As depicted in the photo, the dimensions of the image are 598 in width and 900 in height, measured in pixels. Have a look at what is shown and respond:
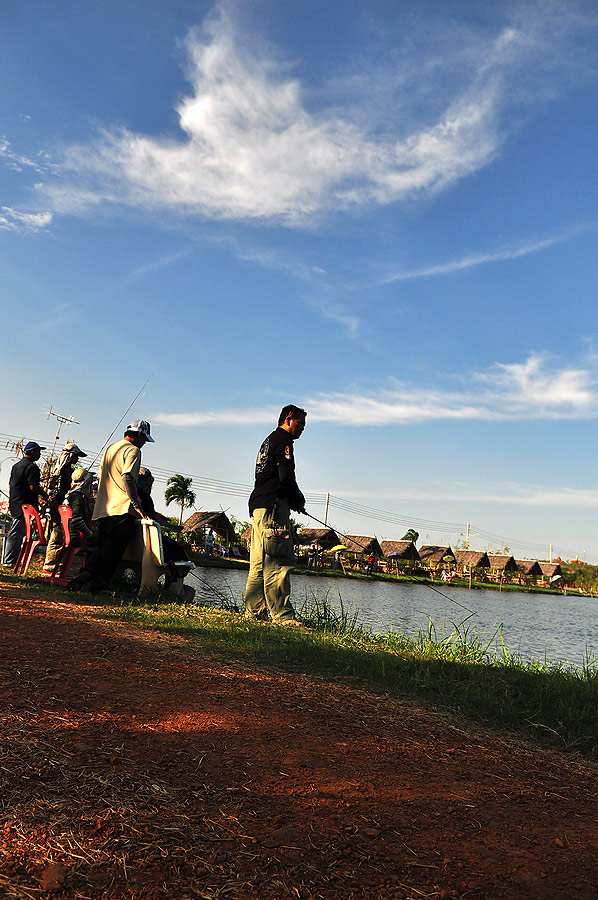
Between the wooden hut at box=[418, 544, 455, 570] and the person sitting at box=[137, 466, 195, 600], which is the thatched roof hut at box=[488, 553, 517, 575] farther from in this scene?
the person sitting at box=[137, 466, 195, 600]

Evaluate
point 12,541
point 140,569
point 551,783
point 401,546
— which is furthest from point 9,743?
point 401,546

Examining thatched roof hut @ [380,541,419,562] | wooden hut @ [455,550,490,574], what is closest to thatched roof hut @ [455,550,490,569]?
wooden hut @ [455,550,490,574]

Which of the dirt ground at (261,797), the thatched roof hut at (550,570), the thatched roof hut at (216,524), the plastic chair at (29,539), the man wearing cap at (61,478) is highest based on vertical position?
the thatched roof hut at (550,570)

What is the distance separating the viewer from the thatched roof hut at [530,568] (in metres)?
82.0

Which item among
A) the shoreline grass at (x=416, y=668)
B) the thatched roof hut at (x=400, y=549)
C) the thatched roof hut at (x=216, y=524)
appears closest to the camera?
the shoreline grass at (x=416, y=668)

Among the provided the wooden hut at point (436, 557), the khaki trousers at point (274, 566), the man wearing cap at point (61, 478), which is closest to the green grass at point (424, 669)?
the khaki trousers at point (274, 566)

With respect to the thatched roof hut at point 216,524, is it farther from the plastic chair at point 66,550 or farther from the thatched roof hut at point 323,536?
the plastic chair at point 66,550

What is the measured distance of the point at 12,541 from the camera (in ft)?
30.8

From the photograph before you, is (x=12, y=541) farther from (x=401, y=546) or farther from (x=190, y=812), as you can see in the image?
(x=401, y=546)

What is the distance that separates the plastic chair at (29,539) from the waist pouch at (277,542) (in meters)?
3.74

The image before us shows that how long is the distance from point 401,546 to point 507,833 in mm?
66065

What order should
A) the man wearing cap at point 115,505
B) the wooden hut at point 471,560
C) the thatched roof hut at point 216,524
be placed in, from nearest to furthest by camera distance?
1. the man wearing cap at point 115,505
2. the thatched roof hut at point 216,524
3. the wooden hut at point 471,560

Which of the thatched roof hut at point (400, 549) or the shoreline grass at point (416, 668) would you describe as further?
the thatched roof hut at point (400, 549)

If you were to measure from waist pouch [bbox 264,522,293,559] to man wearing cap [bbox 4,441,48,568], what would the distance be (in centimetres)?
425
